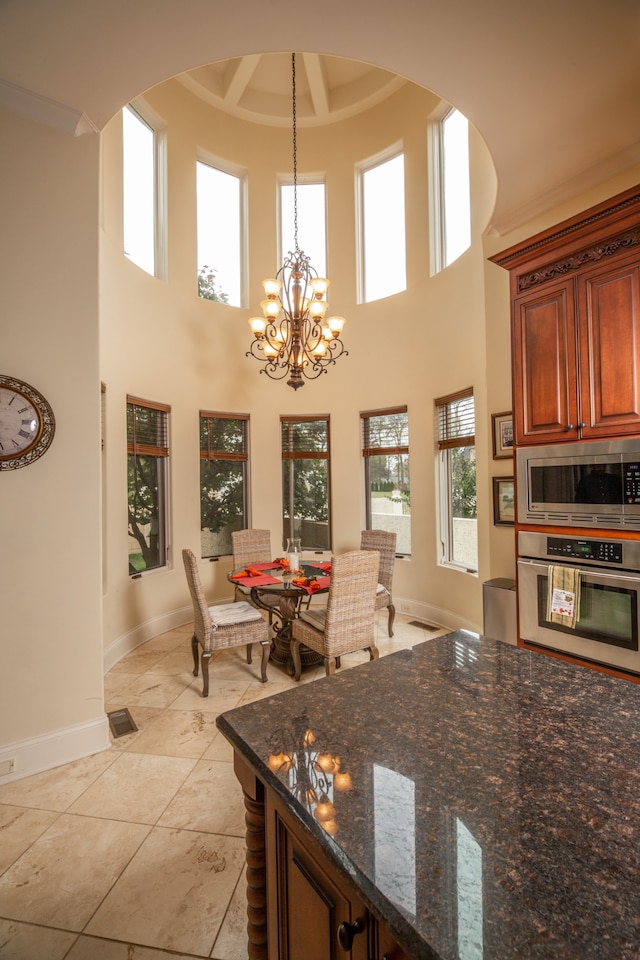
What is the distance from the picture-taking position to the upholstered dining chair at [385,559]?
4.30 meters

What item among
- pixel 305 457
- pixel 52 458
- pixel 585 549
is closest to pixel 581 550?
pixel 585 549

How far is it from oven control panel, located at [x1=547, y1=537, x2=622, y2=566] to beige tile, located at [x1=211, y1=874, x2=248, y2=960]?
6.77ft

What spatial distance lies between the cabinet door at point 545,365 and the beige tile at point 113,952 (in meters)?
2.69

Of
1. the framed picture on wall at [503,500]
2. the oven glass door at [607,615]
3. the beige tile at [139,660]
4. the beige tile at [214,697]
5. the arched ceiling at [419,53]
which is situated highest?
the arched ceiling at [419,53]

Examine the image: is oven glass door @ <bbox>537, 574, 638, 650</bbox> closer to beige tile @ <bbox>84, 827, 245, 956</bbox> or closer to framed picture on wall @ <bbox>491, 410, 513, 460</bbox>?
framed picture on wall @ <bbox>491, 410, 513, 460</bbox>

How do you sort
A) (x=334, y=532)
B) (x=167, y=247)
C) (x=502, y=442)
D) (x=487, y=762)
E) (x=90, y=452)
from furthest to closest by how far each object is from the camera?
(x=334, y=532) < (x=167, y=247) < (x=502, y=442) < (x=90, y=452) < (x=487, y=762)

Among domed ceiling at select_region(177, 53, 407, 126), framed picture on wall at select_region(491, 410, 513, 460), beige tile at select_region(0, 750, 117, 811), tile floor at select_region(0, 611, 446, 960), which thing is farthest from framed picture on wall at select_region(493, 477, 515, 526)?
A: domed ceiling at select_region(177, 53, 407, 126)

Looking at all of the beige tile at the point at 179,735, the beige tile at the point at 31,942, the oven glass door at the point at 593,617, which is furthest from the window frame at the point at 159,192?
the beige tile at the point at 31,942

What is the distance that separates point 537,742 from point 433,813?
36cm

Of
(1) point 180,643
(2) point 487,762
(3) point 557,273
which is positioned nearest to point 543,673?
(2) point 487,762

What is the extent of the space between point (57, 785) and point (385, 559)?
10.4 ft

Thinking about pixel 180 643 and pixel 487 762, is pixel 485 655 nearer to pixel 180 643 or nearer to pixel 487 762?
pixel 487 762

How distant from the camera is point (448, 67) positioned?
1.99 meters

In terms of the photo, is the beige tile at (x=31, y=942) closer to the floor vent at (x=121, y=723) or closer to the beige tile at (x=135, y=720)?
the beige tile at (x=135, y=720)
